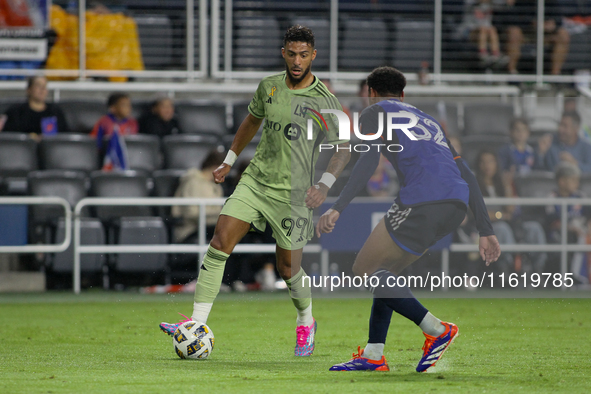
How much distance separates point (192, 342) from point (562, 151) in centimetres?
352

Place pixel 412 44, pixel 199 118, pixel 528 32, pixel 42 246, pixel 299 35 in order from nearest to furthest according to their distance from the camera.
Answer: pixel 299 35 < pixel 42 246 < pixel 199 118 < pixel 412 44 < pixel 528 32

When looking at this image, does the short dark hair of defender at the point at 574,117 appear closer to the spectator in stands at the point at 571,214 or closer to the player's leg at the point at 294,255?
the spectator in stands at the point at 571,214

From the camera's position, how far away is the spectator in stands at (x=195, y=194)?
998cm

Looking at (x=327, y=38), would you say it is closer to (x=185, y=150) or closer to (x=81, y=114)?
(x=185, y=150)

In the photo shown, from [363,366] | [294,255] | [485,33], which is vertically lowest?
[363,366]

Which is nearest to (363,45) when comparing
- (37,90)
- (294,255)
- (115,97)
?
(115,97)

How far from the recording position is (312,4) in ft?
44.6

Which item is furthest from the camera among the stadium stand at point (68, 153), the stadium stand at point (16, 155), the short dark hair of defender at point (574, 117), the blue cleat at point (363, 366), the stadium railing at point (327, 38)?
the stadium railing at point (327, 38)

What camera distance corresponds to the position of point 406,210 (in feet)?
15.8

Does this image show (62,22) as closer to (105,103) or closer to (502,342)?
(105,103)

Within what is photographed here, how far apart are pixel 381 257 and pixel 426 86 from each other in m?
8.42

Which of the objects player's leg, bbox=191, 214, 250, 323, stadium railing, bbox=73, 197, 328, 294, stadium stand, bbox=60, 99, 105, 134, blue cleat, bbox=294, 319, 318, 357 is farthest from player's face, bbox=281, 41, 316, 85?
stadium stand, bbox=60, 99, 105, 134

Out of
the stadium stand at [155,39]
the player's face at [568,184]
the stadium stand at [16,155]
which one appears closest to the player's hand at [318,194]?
the player's face at [568,184]

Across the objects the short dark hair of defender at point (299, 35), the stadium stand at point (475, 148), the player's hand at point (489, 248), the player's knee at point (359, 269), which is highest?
the short dark hair of defender at point (299, 35)
